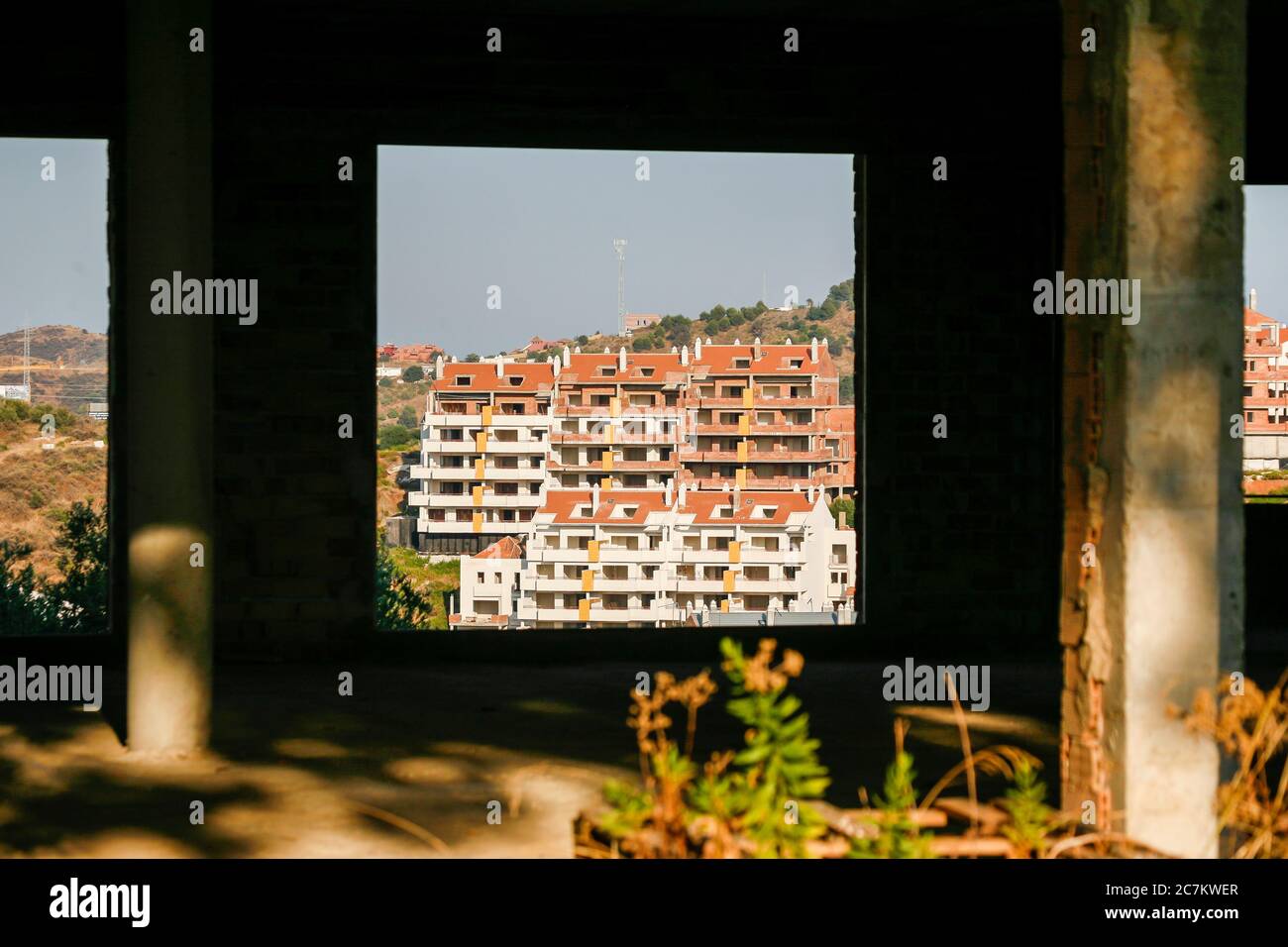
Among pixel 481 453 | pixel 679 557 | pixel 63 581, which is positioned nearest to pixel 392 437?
pixel 481 453

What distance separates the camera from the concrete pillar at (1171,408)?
11.6 ft

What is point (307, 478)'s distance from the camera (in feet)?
25.2

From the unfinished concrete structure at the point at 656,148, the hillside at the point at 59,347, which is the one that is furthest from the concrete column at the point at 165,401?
the hillside at the point at 59,347

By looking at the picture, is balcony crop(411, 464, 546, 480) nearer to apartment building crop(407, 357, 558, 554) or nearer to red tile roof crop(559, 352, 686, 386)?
apartment building crop(407, 357, 558, 554)

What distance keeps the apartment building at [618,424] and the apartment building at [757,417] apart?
0.45ft

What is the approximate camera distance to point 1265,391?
912 cm

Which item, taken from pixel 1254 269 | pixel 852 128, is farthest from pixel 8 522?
pixel 1254 269

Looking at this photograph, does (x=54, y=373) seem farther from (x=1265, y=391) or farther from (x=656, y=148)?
(x=1265, y=391)

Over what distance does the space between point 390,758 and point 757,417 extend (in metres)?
4.38

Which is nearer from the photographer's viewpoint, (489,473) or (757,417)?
(489,473)

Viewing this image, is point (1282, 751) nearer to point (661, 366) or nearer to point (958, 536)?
point (958, 536)

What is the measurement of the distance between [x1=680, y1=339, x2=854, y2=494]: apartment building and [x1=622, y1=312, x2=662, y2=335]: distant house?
0.35m

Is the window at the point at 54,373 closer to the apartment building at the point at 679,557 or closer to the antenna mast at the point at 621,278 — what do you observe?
the apartment building at the point at 679,557

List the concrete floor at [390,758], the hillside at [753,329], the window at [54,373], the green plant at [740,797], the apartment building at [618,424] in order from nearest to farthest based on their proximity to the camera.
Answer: the green plant at [740,797] → the concrete floor at [390,758] → the window at [54,373] → the hillside at [753,329] → the apartment building at [618,424]
